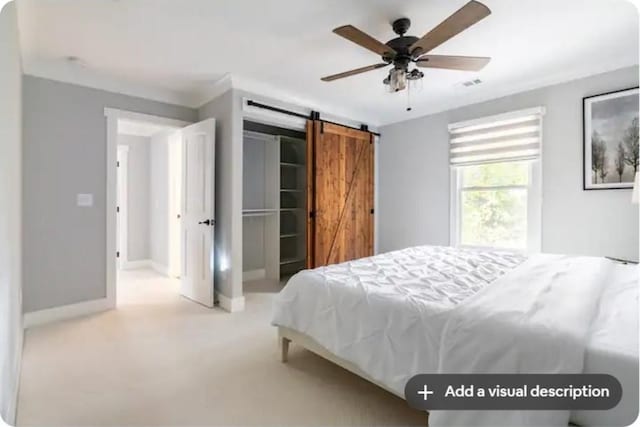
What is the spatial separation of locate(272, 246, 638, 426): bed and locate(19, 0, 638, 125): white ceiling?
1.78 metres

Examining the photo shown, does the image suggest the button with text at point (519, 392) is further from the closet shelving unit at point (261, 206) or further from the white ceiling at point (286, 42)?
the closet shelving unit at point (261, 206)

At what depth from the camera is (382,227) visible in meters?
5.11

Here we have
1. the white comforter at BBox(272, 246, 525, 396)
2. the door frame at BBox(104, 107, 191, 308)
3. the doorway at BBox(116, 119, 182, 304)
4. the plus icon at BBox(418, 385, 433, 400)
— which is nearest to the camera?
the plus icon at BBox(418, 385, 433, 400)

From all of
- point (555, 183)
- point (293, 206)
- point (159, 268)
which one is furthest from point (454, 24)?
point (159, 268)

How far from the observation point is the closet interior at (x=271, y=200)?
4.87 m

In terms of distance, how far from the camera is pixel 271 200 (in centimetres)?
495

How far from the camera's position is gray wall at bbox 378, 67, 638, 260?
3.04 m

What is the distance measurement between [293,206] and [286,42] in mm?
3058

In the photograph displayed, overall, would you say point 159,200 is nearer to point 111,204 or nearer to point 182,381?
point 111,204

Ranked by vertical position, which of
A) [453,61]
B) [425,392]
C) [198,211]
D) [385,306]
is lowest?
[425,392]

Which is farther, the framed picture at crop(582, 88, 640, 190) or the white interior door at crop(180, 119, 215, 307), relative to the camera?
the white interior door at crop(180, 119, 215, 307)

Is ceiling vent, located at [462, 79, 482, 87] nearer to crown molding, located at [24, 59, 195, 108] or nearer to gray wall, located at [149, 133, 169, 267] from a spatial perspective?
crown molding, located at [24, 59, 195, 108]

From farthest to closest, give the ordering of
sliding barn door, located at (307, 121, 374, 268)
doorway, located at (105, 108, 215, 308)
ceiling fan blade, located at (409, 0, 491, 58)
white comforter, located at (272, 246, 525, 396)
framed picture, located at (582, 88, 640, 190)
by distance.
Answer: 1. sliding barn door, located at (307, 121, 374, 268)
2. doorway, located at (105, 108, 215, 308)
3. framed picture, located at (582, 88, 640, 190)
4. ceiling fan blade, located at (409, 0, 491, 58)
5. white comforter, located at (272, 246, 525, 396)

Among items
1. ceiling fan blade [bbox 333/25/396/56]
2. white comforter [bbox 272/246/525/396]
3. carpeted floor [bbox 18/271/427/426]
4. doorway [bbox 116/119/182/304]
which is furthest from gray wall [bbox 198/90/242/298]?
ceiling fan blade [bbox 333/25/396/56]
